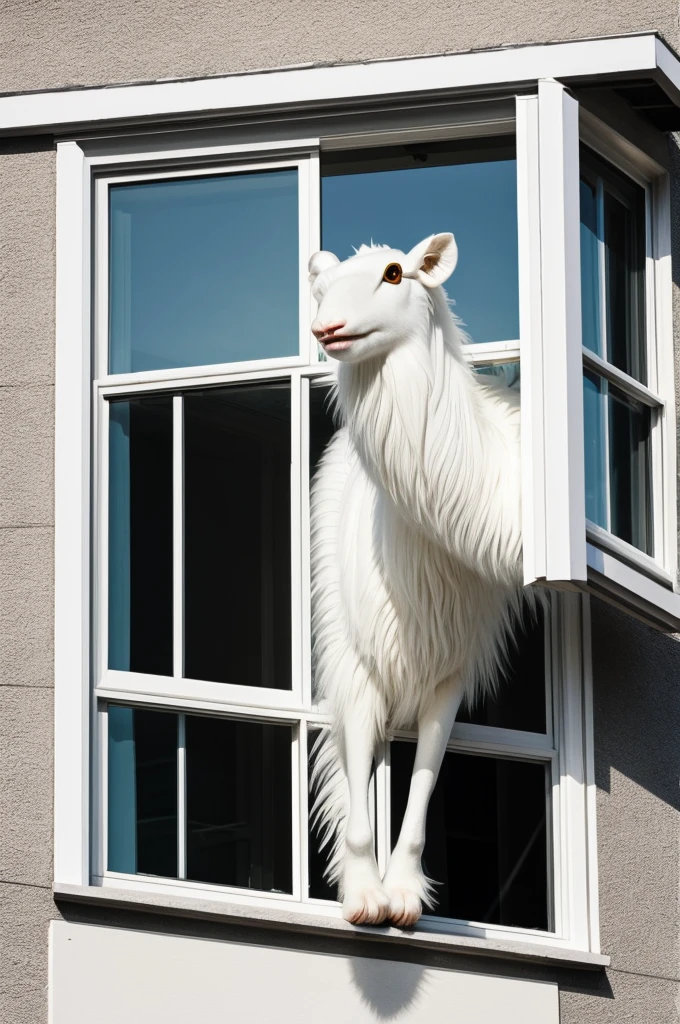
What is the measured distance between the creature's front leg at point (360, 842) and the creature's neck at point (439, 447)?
2.35 ft

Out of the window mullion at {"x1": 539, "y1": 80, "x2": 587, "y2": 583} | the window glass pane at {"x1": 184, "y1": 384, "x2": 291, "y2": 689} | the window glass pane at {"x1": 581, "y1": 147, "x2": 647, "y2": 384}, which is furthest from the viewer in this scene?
the window glass pane at {"x1": 184, "y1": 384, "x2": 291, "y2": 689}

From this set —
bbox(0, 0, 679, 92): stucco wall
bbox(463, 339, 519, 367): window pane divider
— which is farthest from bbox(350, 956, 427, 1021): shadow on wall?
bbox(0, 0, 679, 92): stucco wall

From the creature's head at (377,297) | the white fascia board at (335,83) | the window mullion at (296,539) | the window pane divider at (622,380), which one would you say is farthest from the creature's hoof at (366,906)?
the white fascia board at (335,83)


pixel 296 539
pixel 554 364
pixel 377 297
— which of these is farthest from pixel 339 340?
pixel 296 539

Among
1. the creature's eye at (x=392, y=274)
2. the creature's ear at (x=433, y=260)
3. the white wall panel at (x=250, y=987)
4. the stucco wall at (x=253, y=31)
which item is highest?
the stucco wall at (x=253, y=31)

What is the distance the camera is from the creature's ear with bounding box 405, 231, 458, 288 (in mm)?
4801

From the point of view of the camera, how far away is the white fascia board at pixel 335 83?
5.17m

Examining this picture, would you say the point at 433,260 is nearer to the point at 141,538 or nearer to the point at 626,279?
the point at 626,279

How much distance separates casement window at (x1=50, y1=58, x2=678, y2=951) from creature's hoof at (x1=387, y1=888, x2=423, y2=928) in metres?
0.24

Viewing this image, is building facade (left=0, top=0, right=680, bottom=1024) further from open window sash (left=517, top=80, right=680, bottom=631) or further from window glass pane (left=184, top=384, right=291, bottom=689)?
open window sash (left=517, top=80, right=680, bottom=631)

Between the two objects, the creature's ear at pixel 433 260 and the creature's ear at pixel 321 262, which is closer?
the creature's ear at pixel 433 260

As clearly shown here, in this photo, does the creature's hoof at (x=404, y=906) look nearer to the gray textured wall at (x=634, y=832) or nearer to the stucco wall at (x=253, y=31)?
the gray textured wall at (x=634, y=832)

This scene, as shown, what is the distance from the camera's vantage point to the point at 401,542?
16.8 feet

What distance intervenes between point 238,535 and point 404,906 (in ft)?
4.61
